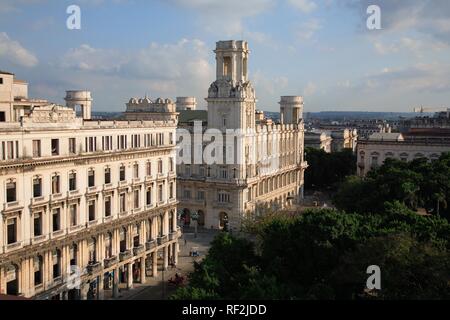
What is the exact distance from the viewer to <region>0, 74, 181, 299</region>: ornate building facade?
48.7 m

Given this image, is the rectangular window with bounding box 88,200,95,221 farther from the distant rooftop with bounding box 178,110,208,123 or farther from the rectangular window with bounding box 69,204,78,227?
the distant rooftop with bounding box 178,110,208,123

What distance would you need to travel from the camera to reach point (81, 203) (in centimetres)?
5678

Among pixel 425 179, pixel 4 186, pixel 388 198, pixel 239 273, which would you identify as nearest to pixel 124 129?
pixel 4 186

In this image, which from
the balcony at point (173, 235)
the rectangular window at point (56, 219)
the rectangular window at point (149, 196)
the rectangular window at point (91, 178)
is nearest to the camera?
the rectangular window at point (56, 219)

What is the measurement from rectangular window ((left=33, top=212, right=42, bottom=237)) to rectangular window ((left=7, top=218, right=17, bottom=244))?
102 inches

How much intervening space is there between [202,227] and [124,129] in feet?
139

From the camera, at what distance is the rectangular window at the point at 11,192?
1879 inches

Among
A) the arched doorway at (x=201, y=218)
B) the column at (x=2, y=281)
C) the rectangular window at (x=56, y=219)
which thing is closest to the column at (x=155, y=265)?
the rectangular window at (x=56, y=219)

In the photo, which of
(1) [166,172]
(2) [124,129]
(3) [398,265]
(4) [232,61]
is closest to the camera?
(3) [398,265]

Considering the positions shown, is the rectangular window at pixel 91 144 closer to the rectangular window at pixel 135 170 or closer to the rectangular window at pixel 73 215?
the rectangular window at pixel 73 215

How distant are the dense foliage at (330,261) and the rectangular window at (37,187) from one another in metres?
16.6

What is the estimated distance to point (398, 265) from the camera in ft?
131

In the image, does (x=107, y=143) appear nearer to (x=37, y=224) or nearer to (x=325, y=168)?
(x=37, y=224)

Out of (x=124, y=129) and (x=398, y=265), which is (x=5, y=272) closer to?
(x=124, y=129)
